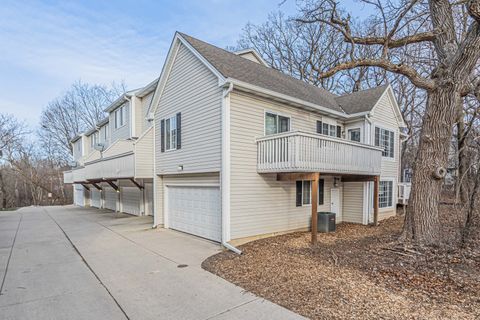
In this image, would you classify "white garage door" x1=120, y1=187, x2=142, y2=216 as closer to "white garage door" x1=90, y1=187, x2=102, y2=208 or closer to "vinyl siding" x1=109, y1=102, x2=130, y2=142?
"vinyl siding" x1=109, y1=102, x2=130, y2=142

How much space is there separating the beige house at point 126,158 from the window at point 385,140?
35.0 ft

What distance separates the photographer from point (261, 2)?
10.6m

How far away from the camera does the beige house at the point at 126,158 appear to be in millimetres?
11773

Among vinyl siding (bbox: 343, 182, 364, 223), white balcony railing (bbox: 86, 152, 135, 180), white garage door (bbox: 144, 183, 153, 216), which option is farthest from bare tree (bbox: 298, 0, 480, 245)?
white garage door (bbox: 144, 183, 153, 216)

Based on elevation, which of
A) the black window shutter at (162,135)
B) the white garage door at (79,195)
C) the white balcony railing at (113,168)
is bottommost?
the white garage door at (79,195)

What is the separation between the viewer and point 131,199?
16.5 meters

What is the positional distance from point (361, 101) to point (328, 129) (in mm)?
2923

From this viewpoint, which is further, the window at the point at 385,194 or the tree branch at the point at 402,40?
the window at the point at 385,194

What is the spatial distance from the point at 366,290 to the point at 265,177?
4.91 metres

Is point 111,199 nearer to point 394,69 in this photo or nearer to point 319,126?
point 319,126

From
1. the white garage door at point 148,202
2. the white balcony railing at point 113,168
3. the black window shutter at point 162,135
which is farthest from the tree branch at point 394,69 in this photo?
the white garage door at point 148,202

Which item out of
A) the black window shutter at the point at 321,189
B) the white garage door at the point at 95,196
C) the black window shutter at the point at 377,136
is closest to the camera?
the black window shutter at the point at 321,189

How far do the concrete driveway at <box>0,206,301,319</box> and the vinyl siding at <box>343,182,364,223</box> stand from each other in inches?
292

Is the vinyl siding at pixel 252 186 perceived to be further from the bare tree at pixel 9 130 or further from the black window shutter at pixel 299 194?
the bare tree at pixel 9 130
